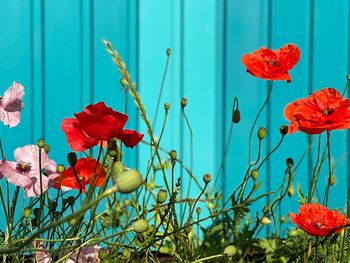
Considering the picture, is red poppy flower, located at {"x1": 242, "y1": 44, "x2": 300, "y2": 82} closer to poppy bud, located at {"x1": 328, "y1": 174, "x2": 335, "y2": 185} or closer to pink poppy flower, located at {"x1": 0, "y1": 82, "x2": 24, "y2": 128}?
poppy bud, located at {"x1": 328, "y1": 174, "x2": 335, "y2": 185}

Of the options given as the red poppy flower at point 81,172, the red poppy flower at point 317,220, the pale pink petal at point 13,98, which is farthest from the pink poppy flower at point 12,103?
the red poppy flower at point 317,220

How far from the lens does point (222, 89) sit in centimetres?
275

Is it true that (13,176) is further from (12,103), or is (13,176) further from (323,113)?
(323,113)

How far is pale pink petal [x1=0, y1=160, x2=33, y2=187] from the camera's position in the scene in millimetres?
1396

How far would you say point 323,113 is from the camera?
4.83 feet

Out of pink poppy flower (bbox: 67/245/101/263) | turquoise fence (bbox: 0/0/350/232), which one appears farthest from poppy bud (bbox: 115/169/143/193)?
turquoise fence (bbox: 0/0/350/232)

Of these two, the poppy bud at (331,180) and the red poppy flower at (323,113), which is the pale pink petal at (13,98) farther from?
the poppy bud at (331,180)

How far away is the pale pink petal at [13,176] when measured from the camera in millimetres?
1396

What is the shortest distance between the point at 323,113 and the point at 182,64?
130 cm

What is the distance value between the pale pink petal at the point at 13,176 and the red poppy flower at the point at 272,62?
1.49 ft

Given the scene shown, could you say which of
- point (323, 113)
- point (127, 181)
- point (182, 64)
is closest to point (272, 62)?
point (323, 113)

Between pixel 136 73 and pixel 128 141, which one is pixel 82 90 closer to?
pixel 136 73

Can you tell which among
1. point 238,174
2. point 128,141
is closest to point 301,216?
point 128,141

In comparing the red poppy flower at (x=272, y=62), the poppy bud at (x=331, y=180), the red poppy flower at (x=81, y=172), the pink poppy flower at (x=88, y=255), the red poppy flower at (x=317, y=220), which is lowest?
the pink poppy flower at (x=88, y=255)
